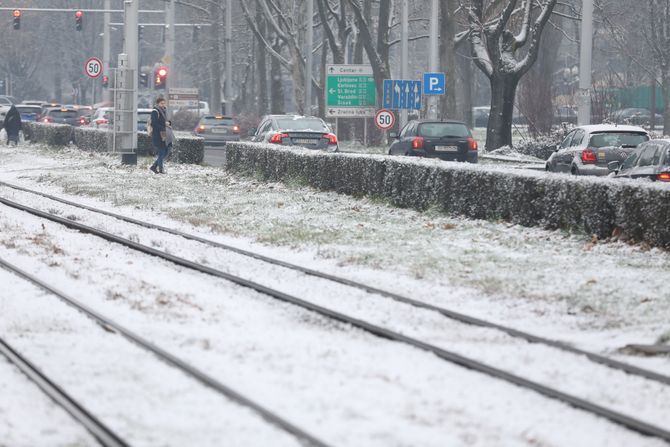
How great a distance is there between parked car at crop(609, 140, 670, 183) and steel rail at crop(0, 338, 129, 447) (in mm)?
12130

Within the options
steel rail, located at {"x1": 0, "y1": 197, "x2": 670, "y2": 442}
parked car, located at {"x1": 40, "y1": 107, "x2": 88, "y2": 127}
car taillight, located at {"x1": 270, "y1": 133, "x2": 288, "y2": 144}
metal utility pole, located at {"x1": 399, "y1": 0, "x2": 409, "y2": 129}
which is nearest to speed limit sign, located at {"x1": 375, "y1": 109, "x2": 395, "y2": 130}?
metal utility pole, located at {"x1": 399, "y1": 0, "x2": 409, "y2": 129}

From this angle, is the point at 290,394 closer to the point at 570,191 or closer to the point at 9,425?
the point at 9,425

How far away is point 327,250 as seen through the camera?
15.8 m

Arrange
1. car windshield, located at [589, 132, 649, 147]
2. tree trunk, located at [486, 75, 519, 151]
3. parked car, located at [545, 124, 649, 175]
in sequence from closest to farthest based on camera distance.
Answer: parked car, located at [545, 124, 649, 175] < car windshield, located at [589, 132, 649, 147] < tree trunk, located at [486, 75, 519, 151]

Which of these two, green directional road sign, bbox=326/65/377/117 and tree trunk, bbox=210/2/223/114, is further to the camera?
tree trunk, bbox=210/2/223/114

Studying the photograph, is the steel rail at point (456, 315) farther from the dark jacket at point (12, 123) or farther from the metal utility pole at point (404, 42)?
the dark jacket at point (12, 123)

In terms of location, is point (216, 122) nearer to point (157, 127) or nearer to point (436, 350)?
point (157, 127)

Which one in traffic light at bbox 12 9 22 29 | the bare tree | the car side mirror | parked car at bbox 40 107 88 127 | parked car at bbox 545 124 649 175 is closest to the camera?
the car side mirror

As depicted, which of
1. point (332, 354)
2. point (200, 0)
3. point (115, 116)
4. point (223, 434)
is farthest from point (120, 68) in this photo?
point (200, 0)

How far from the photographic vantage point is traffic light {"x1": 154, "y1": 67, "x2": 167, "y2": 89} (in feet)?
167

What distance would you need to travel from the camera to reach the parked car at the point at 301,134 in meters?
31.3

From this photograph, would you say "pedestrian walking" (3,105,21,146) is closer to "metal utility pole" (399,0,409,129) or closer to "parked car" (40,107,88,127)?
"parked car" (40,107,88,127)

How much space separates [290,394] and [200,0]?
72404 mm

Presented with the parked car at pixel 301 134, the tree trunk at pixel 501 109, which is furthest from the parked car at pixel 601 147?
the tree trunk at pixel 501 109
